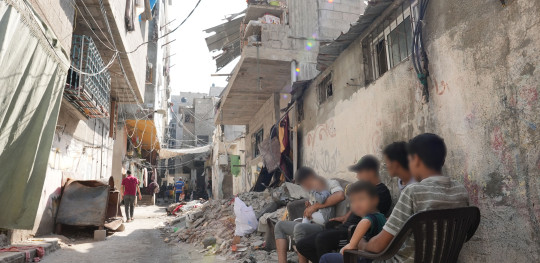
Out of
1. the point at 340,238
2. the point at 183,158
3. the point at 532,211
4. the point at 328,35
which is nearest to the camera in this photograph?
the point at 532,211

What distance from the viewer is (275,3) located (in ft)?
37.8

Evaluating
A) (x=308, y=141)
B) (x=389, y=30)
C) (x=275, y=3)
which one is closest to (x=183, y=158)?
(x=275, y=3)

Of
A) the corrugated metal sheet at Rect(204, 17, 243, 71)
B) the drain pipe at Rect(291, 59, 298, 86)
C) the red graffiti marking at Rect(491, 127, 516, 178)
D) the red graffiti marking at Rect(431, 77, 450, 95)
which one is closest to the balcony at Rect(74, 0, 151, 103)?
the corrugated metal sheet at Rect(204, 17, 243, 71)

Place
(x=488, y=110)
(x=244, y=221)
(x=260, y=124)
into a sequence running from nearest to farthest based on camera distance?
(x=488, y=110)
(x=244, y=221)
(x=260, y=124)

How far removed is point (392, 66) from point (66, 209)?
310 inches

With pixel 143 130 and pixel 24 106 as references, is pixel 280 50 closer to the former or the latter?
pixel 24 106

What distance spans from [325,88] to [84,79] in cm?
547

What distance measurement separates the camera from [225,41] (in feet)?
46.1

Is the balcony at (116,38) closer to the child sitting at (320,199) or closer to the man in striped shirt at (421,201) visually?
the child sitting at (320,199)

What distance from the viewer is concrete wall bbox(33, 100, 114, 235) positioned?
7.49m

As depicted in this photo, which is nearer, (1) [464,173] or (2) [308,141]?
(1) [464,173]

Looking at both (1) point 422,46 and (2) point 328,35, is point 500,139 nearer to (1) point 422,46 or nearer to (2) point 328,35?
(1) point 422,46

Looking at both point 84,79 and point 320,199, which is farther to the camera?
point 84,79

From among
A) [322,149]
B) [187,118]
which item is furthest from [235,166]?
[187,118]
